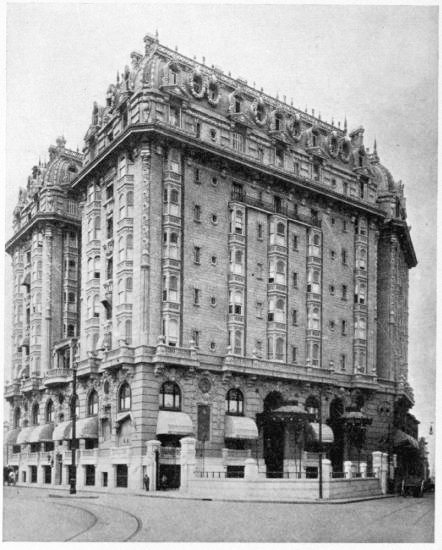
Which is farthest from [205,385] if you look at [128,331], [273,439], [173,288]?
[273,439]

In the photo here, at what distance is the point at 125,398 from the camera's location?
65250mm

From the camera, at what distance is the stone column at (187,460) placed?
57969 millimetres

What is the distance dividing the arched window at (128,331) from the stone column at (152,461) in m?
8.62

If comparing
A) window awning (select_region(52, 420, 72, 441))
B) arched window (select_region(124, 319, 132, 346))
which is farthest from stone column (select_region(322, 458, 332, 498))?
window awning (select_region(52, 420, 72, 441))

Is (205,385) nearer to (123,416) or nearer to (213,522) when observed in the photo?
(123,416)

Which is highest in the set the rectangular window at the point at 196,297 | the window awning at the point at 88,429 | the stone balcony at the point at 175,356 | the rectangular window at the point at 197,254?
the rectangular window at the point at 197,254

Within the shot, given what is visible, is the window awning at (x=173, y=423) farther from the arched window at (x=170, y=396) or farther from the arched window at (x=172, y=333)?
the arched window at (x=172, y=333)

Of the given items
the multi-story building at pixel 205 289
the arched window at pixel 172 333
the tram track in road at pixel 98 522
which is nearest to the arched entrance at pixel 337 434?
the multi-story building at pixel 205 289

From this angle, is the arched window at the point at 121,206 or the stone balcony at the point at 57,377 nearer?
the arched window at the point at 121,206

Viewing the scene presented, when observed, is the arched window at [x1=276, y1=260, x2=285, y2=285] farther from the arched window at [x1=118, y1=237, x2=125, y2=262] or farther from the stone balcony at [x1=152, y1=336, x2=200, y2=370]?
the arched window at [x1=118, y1=237, x2=125, y2=262]

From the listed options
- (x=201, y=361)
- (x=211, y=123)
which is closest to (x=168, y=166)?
(x=211, y=123)

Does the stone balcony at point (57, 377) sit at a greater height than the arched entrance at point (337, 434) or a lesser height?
greater

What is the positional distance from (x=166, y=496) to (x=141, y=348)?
13491mm

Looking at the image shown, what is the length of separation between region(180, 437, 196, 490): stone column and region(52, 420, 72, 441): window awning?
1496 cm
